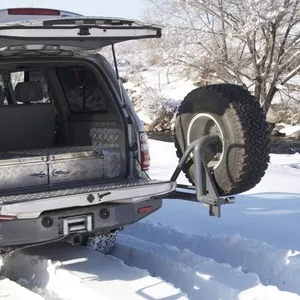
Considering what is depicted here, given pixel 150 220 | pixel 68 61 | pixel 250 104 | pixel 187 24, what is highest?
pixel 187 24

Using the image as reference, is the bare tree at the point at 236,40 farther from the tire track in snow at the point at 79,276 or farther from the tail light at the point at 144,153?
the tire track in snow at the point at 79,276

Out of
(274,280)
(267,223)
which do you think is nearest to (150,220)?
(267,223)

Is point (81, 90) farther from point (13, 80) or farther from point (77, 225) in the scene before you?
point (77, 225)

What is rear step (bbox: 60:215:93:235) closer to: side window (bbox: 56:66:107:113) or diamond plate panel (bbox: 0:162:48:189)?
diamond plate panel (bbox: 0:162:48:189)

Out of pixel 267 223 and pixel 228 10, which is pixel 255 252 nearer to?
pixel 267 223

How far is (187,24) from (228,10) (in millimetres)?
1175

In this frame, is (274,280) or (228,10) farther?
(228,10)

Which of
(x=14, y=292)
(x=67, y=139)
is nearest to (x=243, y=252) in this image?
(x=14, y=292)

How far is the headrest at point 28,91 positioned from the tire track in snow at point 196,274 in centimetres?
177

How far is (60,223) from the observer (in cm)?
441

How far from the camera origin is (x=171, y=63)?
15336 mm

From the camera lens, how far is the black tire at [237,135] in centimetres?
468

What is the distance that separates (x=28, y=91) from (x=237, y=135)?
7.89ft

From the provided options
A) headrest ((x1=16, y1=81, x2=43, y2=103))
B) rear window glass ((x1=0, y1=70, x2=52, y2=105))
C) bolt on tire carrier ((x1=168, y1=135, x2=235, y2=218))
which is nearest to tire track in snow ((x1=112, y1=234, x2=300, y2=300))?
bolt on tire carrier ((x1=168, y1=135, x2=235, y2=218))
